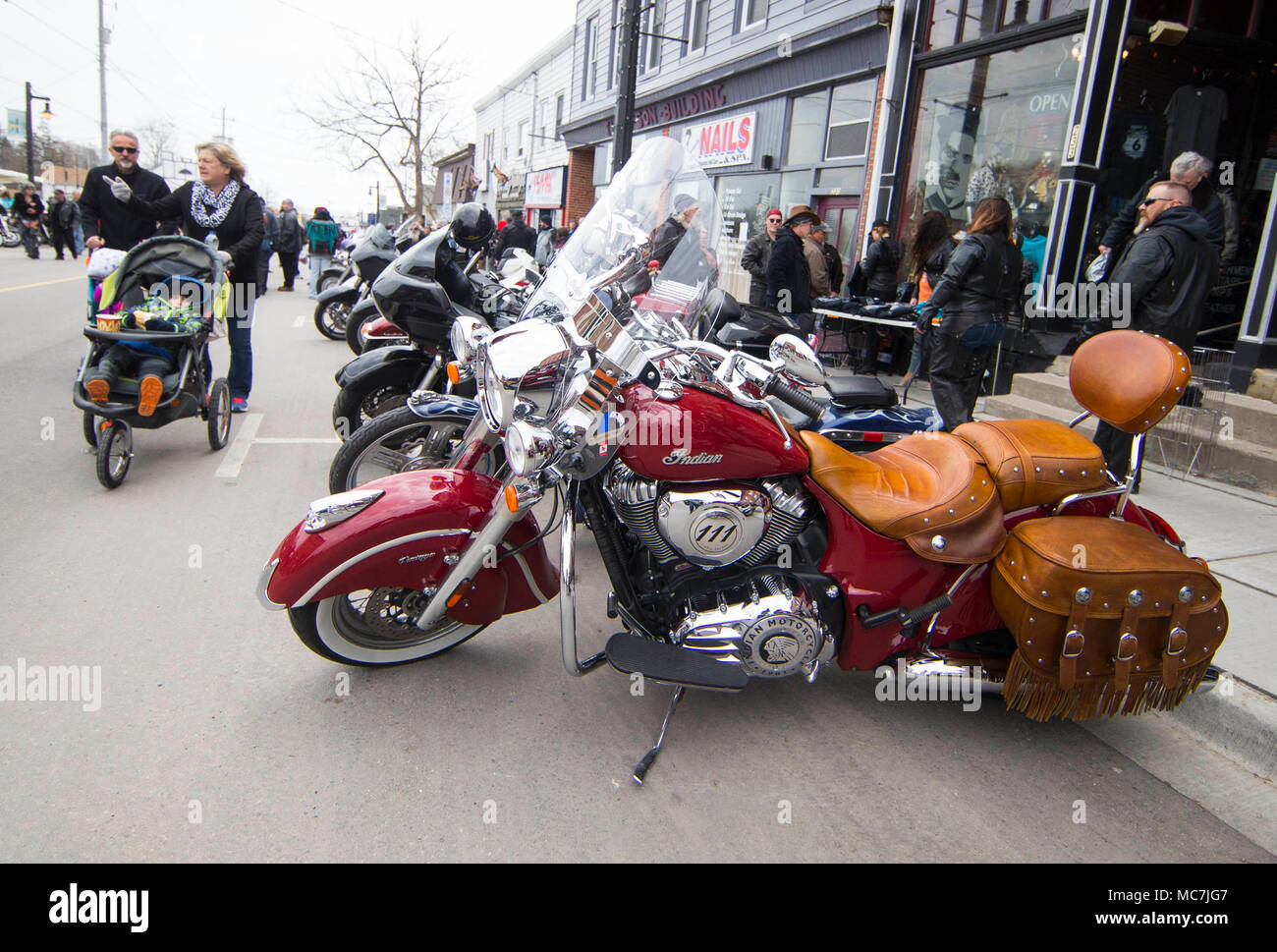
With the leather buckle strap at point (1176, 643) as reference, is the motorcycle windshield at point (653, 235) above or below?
above

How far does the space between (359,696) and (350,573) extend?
53 centimetres

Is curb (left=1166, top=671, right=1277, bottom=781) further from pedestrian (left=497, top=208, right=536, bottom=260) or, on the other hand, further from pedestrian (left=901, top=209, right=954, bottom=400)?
pedestrian (left=497, top=208, right=536, bottom=260)

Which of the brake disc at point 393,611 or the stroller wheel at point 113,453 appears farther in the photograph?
the stroller wheel at point 113,453

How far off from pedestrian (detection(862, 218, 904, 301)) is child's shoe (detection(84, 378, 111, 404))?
8.40 meters

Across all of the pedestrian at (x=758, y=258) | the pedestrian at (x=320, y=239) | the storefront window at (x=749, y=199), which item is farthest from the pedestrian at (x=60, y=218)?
the pedestrian at (x=758, y=258)

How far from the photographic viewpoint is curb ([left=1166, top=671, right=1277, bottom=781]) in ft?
9.36

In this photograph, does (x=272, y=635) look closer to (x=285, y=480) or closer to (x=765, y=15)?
(x=285, y=480)

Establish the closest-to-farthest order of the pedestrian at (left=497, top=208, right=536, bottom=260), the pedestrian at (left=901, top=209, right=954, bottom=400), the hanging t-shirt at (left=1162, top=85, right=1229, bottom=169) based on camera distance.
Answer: the hanging t-shirt at (left=1162, top=85, right=1229, bottom=169)
the pedestrian at (left=901, top=209, right=954, bottom=400)
the pedestrian at (left=497, top=208, right=536, bottom=260)

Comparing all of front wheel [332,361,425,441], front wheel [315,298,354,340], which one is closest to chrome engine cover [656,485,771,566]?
front wheel [332,361,425,441]

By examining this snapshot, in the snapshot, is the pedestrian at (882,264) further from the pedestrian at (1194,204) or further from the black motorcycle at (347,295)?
the black motorcycle at (347,295)

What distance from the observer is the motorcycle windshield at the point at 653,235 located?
2.73 meters

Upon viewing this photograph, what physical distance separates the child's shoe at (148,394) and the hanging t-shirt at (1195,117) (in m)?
8.92

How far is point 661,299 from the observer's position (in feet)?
9.55
